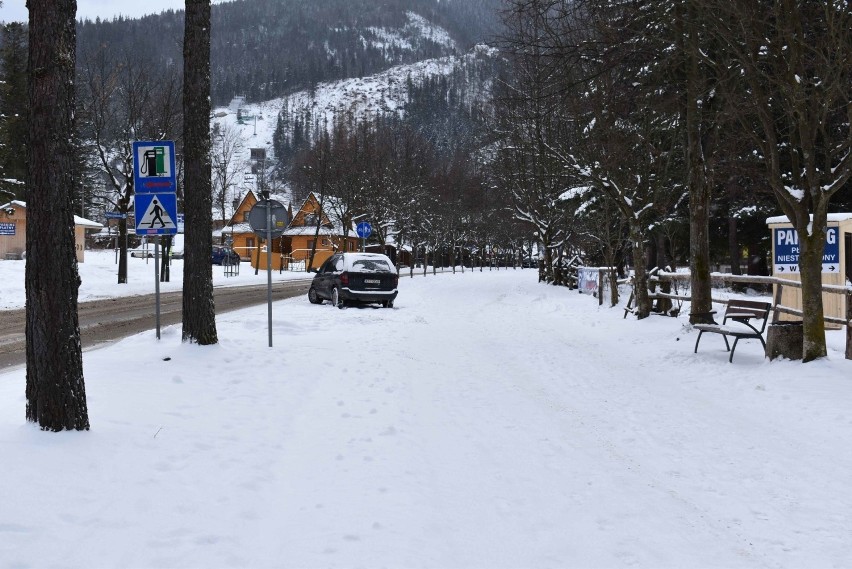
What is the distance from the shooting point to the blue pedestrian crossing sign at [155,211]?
10.9 m

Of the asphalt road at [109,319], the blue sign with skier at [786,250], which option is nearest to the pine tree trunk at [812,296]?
the blue sign with skier at [786,250]

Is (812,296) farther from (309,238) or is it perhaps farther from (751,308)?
(309,238)

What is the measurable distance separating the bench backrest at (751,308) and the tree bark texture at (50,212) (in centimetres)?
919

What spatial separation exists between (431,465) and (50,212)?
3.50 metres

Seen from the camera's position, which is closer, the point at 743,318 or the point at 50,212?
the point at 50,212

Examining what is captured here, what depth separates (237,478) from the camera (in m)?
5.12

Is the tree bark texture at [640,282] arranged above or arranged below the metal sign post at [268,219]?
below

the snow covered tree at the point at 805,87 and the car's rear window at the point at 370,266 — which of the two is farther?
the car's rear window at the point at 370,266

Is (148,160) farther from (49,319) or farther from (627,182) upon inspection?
(627,182)

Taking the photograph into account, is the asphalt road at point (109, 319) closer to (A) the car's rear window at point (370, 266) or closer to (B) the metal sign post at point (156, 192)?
(B) the metal sign post at point (156, 192)

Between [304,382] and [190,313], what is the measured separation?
247 cm

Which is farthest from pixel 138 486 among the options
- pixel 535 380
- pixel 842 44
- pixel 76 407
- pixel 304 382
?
pixel 842 44

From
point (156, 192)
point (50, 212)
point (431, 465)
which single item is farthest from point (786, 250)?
point (50, 212)

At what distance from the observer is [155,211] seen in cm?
1097
